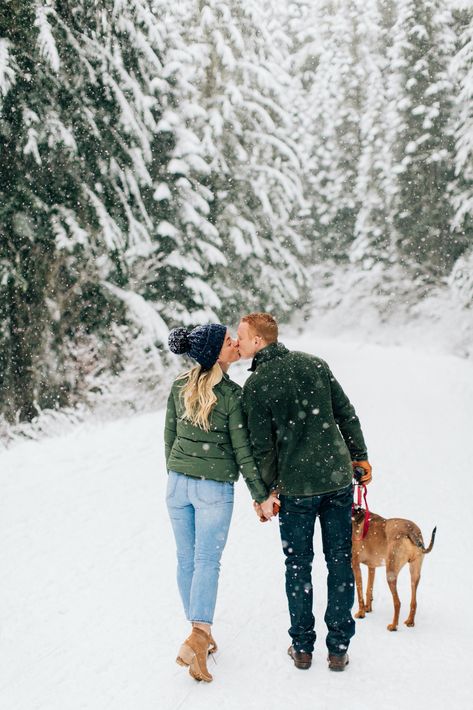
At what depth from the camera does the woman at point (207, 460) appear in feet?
13.5

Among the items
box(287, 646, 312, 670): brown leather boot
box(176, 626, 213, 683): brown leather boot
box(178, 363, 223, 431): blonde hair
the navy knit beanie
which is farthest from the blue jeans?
the navy knit beanie

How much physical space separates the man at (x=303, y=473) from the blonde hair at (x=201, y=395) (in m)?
0.22

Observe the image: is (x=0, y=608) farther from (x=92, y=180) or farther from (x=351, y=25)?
(x=351, y=25)

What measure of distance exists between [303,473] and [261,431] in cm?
35

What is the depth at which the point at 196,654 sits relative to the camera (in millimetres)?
3895

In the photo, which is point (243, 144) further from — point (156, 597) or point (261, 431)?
point (261, 431)

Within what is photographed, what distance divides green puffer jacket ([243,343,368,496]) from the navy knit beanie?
292 mm

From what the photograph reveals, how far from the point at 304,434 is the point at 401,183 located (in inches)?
889

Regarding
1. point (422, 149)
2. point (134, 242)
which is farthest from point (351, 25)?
point (134, 242)

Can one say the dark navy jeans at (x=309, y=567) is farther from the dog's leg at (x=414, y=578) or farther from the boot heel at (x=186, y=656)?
the dog's leg at (x=414, y=578)

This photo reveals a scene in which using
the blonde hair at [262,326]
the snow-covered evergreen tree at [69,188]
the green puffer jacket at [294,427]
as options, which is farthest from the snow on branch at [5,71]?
the green puffer jacket at [294,427]

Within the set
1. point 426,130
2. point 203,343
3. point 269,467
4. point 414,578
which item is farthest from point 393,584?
point 426,130

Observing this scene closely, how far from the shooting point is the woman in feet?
13.5

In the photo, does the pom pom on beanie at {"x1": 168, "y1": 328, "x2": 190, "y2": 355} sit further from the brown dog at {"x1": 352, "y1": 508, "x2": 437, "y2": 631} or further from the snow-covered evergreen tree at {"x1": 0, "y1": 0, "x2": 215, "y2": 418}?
the snow-covered evergreen tree at {"x1": 0, "y1": 0, "x2": 215, "y2": 418}
